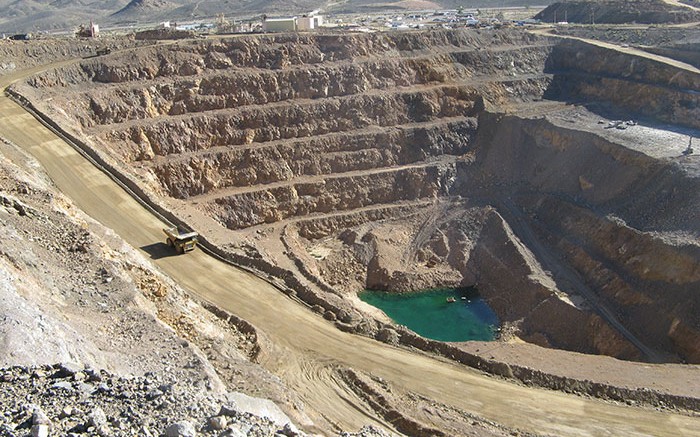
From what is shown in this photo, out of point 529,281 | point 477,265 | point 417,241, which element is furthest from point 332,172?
point 529,281

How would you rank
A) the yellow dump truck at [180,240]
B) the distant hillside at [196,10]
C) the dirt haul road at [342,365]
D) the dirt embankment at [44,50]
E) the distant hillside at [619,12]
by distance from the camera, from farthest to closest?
the distant hillside at [196,10] < the distant hillside at [619,12] < the dirt embankment at [44,50] < the yellow dump truck at [180,240] < the dirt haul road at [342,365]

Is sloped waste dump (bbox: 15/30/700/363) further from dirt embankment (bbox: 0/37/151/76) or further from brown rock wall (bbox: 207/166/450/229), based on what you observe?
dirt embankment (bbox: 0/37/151/76)

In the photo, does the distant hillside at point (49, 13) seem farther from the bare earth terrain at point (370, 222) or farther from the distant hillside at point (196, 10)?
the bare earth terrain at point (370, 222)

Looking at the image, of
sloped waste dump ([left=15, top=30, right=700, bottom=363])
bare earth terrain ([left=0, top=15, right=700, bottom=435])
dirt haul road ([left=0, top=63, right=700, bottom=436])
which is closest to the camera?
bare earth terrain ([left=0, top=15, right=700, bottom=435])

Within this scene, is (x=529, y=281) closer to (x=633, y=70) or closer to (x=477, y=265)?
(x=477, y=265)

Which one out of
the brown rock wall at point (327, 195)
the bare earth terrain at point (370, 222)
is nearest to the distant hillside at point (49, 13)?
the bare earth terrain at point (370, 222)

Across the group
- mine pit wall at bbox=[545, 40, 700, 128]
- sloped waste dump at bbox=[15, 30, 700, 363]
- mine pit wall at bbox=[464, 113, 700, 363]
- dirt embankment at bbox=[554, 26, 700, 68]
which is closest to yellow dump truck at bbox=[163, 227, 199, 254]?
sloped waste dump at bbox=[15, 30, 700, 363]

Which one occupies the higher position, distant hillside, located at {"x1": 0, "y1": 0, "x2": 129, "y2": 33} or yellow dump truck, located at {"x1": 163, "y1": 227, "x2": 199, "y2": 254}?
distant hillside, located at {"x1": 0, "y1": 0, "x2": 129, "y2": 33}
